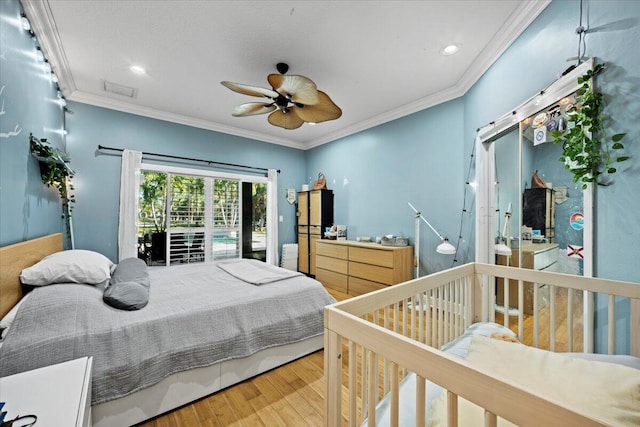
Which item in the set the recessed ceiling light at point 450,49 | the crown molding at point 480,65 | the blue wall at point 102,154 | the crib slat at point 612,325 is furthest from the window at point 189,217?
the crib slat at point 612,325

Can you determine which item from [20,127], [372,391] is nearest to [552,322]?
[372,391]

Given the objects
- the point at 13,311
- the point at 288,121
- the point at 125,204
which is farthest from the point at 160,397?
the point at 125,204

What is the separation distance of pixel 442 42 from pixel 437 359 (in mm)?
2587

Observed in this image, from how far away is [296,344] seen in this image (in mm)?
2090

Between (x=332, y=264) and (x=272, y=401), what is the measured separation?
2.58m

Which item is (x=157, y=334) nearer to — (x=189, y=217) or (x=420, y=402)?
(x=420, y=402)

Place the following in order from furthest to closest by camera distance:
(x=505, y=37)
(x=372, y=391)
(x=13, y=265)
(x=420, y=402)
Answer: (x=505, y=37) < (x=13, y=265) < (x=372, y=391) < (x=420, y=402)

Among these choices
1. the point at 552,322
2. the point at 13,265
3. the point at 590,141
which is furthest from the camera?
the point at 13,265

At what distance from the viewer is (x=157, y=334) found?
152cm

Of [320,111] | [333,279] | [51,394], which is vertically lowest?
[333,279]

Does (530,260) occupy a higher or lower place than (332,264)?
higher

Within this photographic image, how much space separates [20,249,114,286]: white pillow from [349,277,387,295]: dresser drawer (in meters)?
2.85

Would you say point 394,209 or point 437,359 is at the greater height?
point 394,209

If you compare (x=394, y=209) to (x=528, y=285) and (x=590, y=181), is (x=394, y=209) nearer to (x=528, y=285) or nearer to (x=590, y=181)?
(x=528, y=285)
